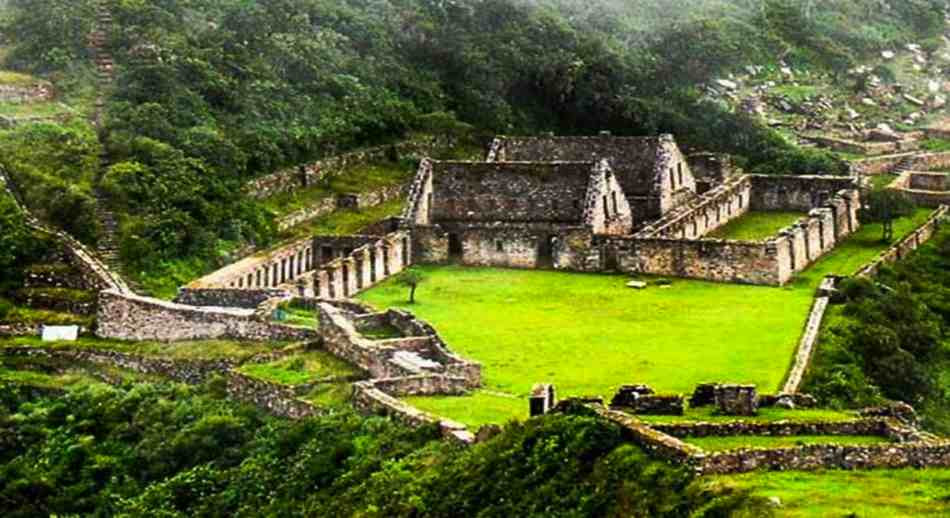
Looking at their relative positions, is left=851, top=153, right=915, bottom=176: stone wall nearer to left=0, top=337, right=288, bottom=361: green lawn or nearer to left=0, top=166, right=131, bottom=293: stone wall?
left=0, top=166, right=131, bottom=293: stone wall

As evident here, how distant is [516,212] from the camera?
273ft

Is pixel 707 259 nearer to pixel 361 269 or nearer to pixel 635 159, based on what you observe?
pixel 635 159

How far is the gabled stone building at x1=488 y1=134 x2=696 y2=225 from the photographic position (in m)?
86.7

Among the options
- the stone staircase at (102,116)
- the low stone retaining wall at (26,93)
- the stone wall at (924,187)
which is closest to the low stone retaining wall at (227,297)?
the stone staircase at (102,116)

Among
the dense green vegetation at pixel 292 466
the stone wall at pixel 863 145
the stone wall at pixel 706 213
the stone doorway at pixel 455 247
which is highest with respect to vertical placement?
the stone wall at pixel 863 145

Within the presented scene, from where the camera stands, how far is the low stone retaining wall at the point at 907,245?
78.1 meters

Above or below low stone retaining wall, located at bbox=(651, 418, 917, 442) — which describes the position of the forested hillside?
above

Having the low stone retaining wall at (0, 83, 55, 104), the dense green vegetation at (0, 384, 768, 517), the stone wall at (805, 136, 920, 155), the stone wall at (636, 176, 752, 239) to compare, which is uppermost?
the low stone retaining wall at (0, 83, 55, 104)

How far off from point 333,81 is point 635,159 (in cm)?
2252

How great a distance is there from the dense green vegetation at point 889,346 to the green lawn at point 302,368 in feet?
42.6

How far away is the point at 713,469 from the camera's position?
126ft

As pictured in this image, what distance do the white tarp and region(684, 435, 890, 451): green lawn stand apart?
32467mm

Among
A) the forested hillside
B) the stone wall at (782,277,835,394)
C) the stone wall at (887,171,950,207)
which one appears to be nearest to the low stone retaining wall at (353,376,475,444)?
the stone wall at (782,277,835,394)

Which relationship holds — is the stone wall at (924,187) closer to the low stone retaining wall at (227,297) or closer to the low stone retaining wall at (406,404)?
the low stone retaining wall at (227,297)
